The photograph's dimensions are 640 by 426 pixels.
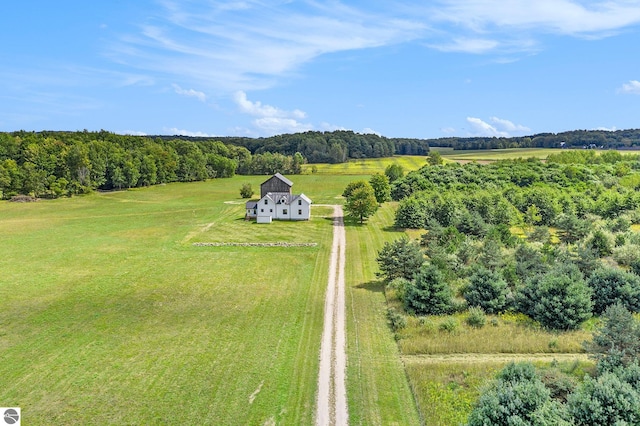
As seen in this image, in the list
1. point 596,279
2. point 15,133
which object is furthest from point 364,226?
point 15,133

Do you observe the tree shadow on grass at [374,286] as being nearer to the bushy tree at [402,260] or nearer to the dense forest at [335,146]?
the bushy tree at [402,260]

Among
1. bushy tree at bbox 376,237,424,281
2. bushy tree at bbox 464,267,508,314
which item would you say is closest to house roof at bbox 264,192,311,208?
bushy tree at bbox 376,237,424,281

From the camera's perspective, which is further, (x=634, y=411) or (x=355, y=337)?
(x=355, y=337)

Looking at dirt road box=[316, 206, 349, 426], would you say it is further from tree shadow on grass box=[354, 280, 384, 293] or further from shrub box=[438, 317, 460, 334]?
shrub box=[438, 317, 460, 334]

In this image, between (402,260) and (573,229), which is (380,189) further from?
(402,260)

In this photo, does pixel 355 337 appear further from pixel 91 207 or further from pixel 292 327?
pixel 91 207

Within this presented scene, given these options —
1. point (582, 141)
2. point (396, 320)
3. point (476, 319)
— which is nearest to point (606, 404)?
point (476, 319)

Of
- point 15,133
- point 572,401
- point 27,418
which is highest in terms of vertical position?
point 15,133
